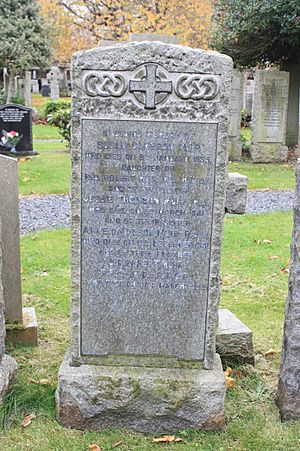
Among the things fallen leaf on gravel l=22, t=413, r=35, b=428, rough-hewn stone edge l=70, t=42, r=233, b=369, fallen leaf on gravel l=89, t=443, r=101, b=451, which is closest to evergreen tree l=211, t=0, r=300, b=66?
rough-hewn stone edge l=70, t=42, r=233, b=369

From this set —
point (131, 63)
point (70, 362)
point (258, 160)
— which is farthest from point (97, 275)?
point (258, 160)

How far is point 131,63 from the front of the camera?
3189 mm

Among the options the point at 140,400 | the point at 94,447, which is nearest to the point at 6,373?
the point at 94,447

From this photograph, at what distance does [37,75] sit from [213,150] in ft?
178

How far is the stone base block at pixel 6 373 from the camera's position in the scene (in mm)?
3568

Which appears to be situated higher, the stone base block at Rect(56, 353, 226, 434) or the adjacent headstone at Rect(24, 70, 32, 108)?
the adjacent headstone at Rect(24, 70, 32, 108)

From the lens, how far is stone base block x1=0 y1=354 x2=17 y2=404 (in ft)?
11.7

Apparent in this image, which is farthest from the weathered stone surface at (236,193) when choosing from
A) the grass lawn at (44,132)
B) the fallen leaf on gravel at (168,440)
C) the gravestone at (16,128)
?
the grass lawn at (44,132)

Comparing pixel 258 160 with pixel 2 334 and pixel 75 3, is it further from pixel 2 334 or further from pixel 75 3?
pixel 2 334

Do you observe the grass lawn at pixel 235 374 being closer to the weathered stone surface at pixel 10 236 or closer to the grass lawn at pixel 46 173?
the weathered stone surface at pixel 10 236

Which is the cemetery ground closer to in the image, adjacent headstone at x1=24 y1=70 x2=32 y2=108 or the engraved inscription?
the engraved inscription

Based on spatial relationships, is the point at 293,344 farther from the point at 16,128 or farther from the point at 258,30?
the point at 258,30

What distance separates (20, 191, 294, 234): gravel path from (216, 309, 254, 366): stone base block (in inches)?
181

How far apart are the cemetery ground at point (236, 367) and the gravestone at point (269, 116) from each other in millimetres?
5658
